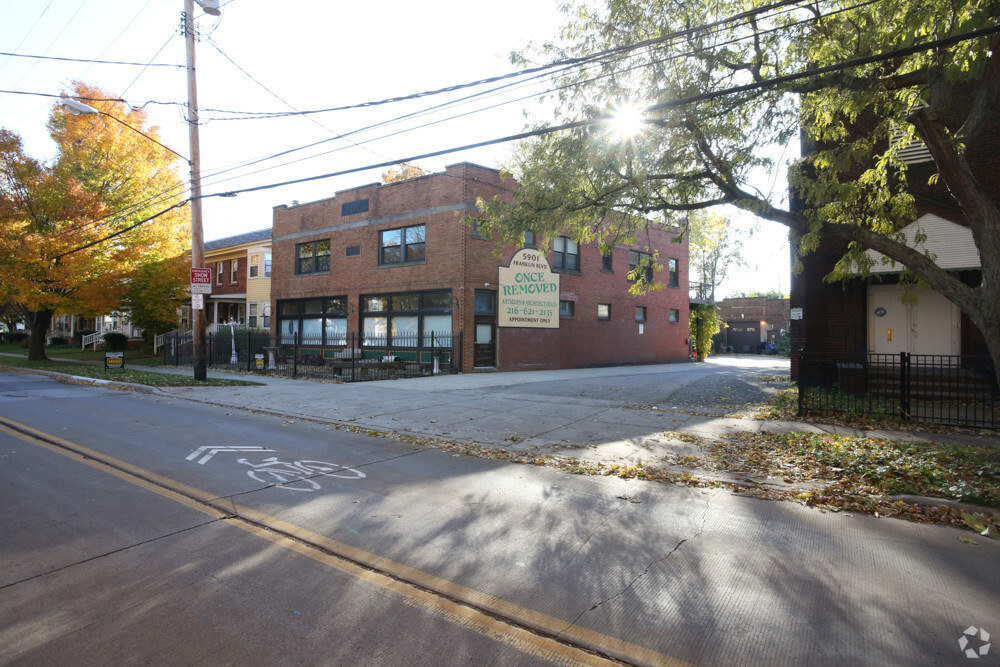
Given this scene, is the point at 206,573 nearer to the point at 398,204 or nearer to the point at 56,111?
the point at 398,204

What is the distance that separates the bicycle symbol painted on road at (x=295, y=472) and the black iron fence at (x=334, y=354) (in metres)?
11.2

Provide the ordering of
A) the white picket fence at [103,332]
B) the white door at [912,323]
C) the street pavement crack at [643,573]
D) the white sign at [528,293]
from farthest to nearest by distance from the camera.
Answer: the white picket fence at [103,332], the white sign at [528,293], the white door at [912,323], the street pavement crack at [643,573]

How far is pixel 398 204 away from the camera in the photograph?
2353cm

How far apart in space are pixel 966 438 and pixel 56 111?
1243 inches

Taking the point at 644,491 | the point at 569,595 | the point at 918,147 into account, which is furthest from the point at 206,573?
the point at 918,147

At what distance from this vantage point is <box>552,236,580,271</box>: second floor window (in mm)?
25109

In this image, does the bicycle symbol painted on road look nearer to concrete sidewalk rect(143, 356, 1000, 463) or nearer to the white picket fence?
concrete sidewalk rect(143, 356, 1000, 463)

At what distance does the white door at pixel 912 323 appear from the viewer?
13.5m

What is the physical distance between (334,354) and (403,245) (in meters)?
6.33

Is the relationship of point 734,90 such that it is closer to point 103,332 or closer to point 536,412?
point 536,412

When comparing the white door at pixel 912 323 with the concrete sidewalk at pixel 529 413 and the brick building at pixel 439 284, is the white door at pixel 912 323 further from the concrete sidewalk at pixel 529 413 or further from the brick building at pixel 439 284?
the brick building at pixel 439 284

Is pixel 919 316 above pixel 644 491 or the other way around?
above

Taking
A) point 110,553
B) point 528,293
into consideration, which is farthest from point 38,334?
point 110,553

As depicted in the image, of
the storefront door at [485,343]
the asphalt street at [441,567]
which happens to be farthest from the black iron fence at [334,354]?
the asphalt street at [441,567]
